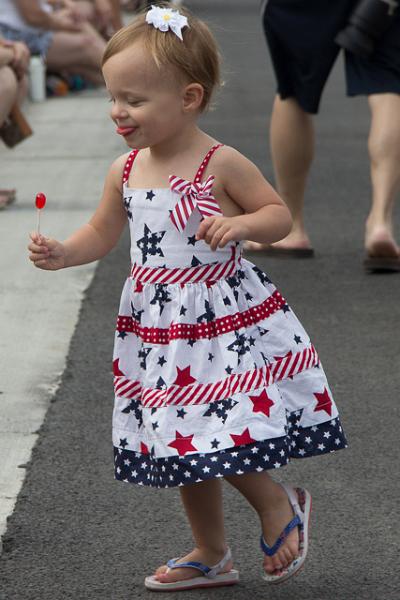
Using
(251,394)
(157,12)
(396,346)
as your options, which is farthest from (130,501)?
(396,346)

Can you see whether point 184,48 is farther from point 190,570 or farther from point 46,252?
point 190,570

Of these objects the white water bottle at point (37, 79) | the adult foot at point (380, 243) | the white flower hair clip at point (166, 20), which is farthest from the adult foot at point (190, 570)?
the white water bottle at point (37, 79)

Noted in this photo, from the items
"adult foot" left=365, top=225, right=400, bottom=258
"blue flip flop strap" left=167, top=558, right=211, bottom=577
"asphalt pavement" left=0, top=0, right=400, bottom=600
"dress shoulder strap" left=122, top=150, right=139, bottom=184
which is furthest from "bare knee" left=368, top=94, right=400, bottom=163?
"blue flip flop strap" left=167, top=558, right=211, bottom=577

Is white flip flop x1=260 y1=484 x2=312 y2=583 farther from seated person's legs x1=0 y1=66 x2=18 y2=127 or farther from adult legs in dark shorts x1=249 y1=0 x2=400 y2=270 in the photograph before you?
seated person's legs x1=0 y1=66 x2=18 y2=127

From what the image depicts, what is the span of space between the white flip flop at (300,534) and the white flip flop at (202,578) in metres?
0.08

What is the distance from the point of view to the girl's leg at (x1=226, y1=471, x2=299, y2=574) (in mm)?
3111

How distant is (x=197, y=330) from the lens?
120 inches

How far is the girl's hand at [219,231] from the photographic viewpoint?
294 centimetres

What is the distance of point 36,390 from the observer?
15.0 ft

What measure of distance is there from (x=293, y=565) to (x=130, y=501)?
667mm

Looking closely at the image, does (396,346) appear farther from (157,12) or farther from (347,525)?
(157,12)

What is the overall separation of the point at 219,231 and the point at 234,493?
101cm

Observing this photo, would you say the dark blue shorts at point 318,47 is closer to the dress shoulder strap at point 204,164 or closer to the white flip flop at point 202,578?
the dress shoulder strap at point 204,164

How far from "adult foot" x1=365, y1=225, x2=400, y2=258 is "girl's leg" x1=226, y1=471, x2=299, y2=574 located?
296 cm
